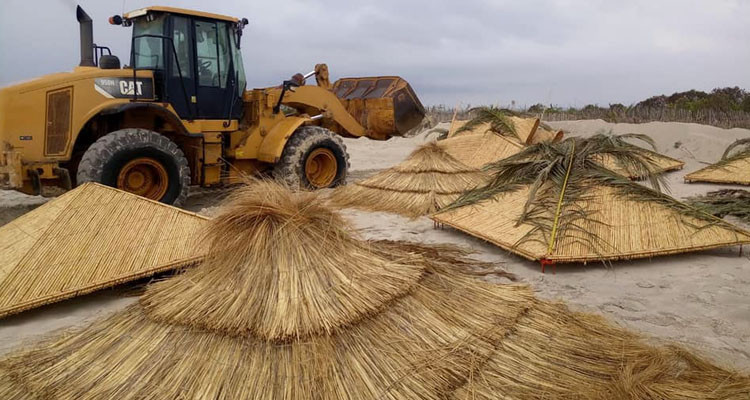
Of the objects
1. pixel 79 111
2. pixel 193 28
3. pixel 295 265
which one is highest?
pixel 193 28

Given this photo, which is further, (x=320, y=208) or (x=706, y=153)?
(x=706, y=153)

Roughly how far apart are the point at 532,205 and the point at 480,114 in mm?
5715

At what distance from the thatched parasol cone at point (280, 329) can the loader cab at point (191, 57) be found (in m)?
5.13

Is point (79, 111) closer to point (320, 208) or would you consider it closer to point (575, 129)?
point (320, 208)

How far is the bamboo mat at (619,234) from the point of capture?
439 cm

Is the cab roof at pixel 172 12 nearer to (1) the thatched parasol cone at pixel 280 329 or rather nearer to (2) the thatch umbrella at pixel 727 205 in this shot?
(1) the thatched parasol cone at pixel 280 329

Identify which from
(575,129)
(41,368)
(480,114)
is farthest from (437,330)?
(575,129)

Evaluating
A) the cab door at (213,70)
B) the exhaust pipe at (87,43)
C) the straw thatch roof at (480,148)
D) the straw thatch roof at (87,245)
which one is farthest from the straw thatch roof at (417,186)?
the exhaust pipe at (87,43)

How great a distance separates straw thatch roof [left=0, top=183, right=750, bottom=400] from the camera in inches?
85.8

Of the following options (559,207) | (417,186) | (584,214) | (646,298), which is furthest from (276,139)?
(646,298)

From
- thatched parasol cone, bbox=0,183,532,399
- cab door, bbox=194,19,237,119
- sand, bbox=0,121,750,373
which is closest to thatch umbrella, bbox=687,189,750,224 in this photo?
sand, bbox=0,121,750,373

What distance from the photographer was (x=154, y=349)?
2312 mm

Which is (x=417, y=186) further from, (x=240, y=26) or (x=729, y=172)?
(x=729, y=172)

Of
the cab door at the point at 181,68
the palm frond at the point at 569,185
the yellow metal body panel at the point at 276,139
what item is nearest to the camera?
the palm frond at the point at 569,185
